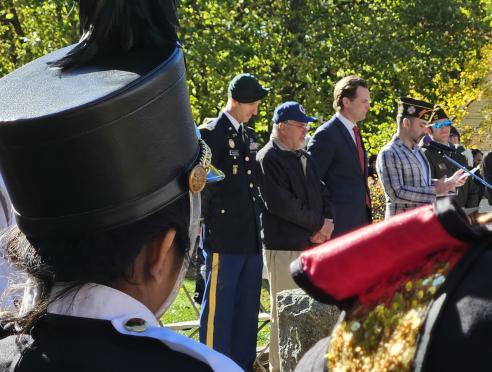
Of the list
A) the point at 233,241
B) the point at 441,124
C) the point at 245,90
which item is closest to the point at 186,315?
the point at 233,241

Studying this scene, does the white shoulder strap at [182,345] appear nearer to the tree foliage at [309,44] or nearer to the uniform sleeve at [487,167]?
the uniform sleeve at [487,167]

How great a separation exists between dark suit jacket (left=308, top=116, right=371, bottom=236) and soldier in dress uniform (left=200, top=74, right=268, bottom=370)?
58 centimetres

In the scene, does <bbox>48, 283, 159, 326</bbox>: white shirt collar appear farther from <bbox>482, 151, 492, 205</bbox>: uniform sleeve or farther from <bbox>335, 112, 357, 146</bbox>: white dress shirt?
<bbox>482, 151, 492, 205</bbox>: uniform sleeve

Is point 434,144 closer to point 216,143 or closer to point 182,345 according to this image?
point 216,143

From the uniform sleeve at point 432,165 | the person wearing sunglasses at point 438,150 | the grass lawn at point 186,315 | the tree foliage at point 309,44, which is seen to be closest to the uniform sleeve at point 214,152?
the grass lawn at point 186,315

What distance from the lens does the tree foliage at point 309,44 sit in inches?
547

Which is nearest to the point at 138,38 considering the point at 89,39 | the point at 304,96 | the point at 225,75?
the point at 89,39

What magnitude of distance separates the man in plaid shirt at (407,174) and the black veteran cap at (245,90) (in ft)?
3.64

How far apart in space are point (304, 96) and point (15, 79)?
1325 centimetres

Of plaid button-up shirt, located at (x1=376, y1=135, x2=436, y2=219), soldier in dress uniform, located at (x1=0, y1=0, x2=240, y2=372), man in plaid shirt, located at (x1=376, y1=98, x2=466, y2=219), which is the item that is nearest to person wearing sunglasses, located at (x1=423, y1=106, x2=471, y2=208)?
man in plaid shirt, located at (x1=376, y1=98, x2=466, y2=219)

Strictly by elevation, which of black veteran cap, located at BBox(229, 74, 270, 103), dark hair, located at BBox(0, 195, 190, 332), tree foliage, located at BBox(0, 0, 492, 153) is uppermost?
dark hair, located at BBox(0, 195, 190, 332)

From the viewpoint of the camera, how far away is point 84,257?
163cm

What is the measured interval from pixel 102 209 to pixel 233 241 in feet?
13.4

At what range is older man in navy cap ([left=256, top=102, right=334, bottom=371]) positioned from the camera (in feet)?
19.1
